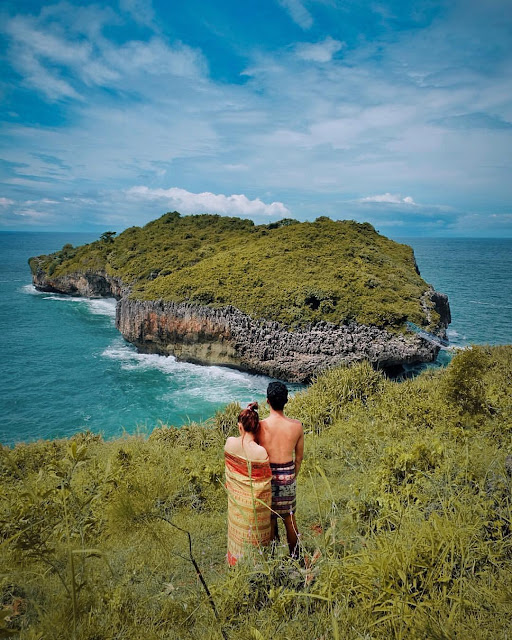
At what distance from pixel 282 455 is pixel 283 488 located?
291mm

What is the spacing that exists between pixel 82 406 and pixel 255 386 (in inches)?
400

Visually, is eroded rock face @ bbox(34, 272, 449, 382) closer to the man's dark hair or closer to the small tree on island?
the man's dark hair

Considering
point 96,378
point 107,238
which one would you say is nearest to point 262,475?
point 96,378

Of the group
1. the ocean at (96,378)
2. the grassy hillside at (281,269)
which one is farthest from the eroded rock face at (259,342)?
the ocean at (96,378)

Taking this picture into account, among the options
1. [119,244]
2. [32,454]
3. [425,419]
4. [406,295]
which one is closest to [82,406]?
[32,454]

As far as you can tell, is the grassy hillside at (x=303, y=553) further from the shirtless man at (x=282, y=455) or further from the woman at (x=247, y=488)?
the shirtless man at (x=282, y=455)

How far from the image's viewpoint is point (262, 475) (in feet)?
10.0

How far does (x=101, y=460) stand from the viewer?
276 inches

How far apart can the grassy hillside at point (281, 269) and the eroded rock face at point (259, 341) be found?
91 cm

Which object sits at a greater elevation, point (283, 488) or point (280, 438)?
point (280, 438)

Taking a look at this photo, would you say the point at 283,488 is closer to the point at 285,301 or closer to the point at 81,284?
the point at 285,301

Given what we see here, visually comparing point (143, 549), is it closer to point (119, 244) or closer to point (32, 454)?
point (32, 454)

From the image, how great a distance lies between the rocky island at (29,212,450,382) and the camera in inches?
910

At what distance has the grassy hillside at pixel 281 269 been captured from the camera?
2488 cm
